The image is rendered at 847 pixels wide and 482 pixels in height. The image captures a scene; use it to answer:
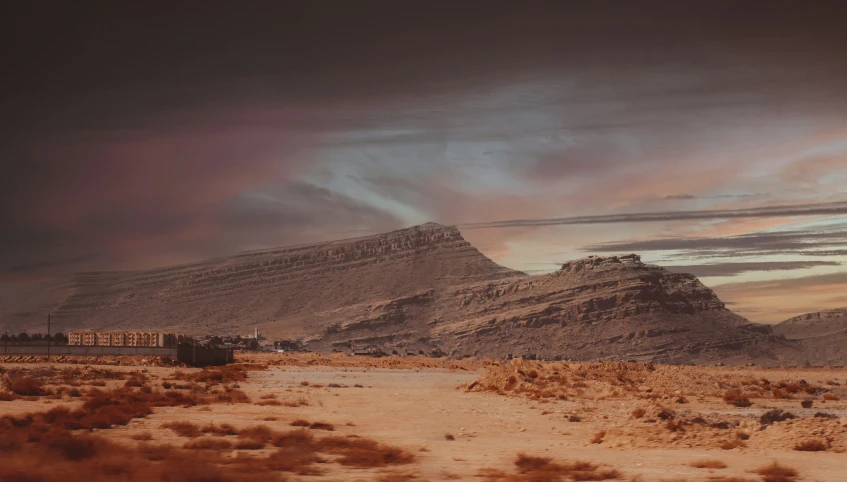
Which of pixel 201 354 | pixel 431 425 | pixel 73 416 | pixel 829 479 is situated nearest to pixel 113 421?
pixel 73 416

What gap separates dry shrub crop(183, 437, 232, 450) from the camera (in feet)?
66.8

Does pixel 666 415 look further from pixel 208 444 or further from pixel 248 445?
pixel 208 444

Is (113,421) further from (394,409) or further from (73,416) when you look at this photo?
(394,409)

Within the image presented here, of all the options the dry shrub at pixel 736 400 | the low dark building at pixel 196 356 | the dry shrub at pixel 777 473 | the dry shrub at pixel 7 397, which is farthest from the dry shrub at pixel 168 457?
the low dark building at pixel 196 356

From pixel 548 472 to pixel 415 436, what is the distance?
8.81 metres

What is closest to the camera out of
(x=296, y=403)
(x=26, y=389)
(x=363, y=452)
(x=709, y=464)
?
(x=709, y=464)

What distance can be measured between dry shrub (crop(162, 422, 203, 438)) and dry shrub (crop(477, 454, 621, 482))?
9.25 m

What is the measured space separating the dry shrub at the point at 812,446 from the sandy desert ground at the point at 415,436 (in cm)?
4

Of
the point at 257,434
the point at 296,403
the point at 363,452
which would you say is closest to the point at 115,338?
the point at 296,403

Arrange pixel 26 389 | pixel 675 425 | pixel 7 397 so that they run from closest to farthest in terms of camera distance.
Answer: pixel 675 425, pixel 7 397, pixel 26 389

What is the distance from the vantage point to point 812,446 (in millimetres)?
22859

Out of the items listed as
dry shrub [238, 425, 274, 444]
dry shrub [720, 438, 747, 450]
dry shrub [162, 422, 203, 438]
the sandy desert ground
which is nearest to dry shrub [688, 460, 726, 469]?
the sandy desert ground

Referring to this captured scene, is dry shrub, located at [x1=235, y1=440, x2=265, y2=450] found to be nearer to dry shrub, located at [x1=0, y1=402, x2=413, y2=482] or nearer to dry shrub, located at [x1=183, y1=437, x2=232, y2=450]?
dry shrub, located at [x1=0, y1=402, x2=413, y2=482]

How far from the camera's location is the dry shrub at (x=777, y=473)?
17484 millimetres
